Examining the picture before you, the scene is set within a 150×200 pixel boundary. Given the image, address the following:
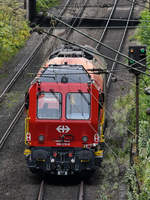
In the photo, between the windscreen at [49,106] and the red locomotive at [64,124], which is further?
the windscreen at [49,106]

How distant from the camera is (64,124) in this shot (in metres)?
17.2

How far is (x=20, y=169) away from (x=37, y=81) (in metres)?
3.69

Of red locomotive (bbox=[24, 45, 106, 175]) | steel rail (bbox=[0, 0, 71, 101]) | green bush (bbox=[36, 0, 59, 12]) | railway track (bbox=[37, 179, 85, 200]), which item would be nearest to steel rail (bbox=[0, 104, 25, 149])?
steel rail (bbox=[0, 0, 71, 101])

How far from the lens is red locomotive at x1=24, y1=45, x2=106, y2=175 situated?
17.2 m

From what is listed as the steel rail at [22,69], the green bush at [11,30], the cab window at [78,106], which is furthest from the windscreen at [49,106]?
the green bush at [11,30]

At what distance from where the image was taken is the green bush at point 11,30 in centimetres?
3186

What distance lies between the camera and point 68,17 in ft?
133

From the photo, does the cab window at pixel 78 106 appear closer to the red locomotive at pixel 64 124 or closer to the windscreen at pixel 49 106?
the red locomotive at pixel 64 124

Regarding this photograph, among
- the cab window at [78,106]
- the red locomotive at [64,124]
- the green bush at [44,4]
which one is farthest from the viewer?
the green bush at [44,4]

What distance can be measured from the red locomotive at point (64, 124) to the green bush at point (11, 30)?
47.2 ft

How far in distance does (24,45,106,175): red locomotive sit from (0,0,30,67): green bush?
14.4 meters

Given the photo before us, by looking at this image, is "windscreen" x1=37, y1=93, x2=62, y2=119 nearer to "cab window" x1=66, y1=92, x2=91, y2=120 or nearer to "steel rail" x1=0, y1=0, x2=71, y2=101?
"cab window" x1=66, y1=92, x2=91, y2=120

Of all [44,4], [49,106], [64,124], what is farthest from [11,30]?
[64,124]

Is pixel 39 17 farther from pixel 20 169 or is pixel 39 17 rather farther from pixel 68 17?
pixel 20 169
